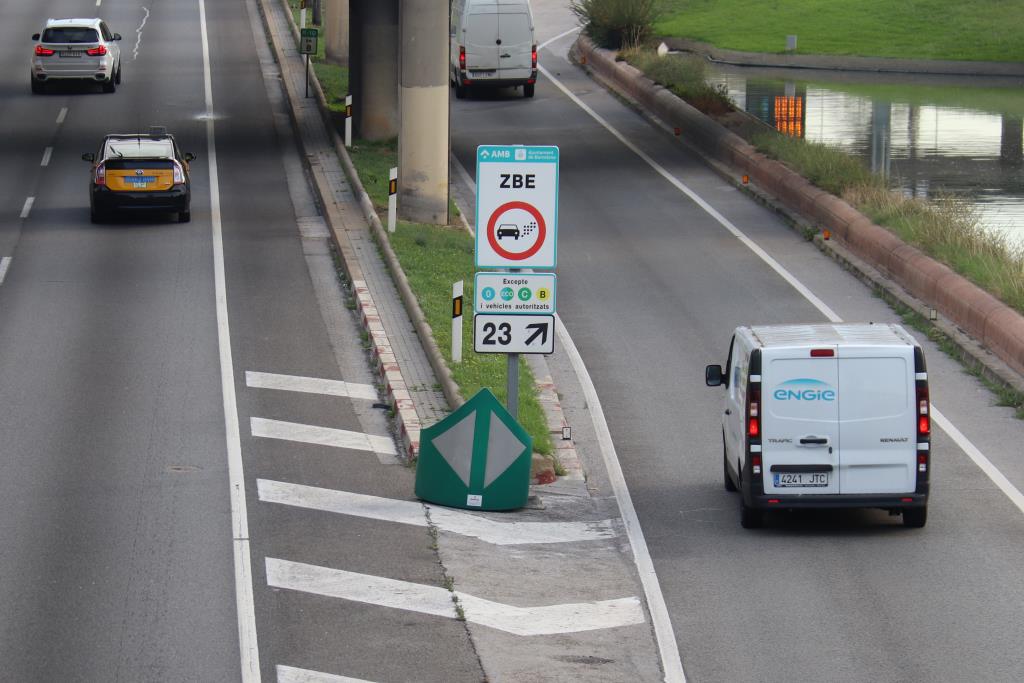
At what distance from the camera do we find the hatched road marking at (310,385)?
67.7 feet

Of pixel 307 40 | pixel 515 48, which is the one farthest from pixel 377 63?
pixel 515 48

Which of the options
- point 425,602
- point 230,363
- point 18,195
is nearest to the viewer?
point 425,602

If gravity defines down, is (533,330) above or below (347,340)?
above

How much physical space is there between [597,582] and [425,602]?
5.27 feet

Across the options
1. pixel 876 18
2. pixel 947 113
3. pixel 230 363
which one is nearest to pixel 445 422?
pixel 230 363

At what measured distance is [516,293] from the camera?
16234mm

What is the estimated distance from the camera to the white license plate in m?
14.9

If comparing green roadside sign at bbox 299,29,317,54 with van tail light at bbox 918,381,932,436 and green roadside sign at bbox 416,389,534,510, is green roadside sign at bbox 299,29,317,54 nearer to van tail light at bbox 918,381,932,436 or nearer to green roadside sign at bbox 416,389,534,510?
green roadside sign at bbox 416,389,534,510

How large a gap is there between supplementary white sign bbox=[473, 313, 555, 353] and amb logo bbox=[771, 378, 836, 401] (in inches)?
96.9

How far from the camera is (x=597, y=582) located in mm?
14133

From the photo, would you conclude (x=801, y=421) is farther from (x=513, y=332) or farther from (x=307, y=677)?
(x=307, y=677)

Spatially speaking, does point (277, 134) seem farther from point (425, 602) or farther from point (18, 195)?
point (425, 602)

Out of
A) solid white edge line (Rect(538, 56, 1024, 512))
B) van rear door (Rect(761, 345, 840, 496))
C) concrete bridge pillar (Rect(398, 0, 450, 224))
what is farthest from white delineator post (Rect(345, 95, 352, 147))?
van rear door (Rect(761, 345, 840, 496))

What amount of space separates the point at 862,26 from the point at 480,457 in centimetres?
5618
